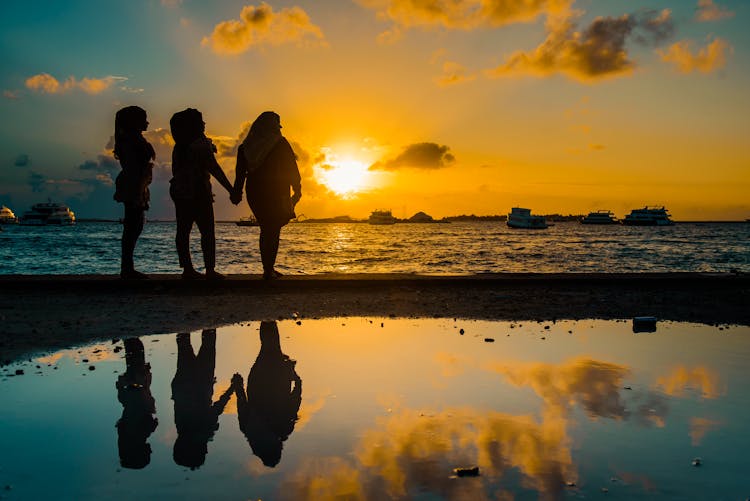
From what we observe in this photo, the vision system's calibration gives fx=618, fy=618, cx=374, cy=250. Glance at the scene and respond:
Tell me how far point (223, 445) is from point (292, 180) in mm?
6994

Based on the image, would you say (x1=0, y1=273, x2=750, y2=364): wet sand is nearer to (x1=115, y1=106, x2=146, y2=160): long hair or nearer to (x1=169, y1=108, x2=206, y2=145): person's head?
(x1=115, y1=106, x2=146, y2=160): long hair

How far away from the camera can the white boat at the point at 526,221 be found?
146 metres

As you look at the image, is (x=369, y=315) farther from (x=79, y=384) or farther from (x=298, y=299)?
(x=79, y=384)

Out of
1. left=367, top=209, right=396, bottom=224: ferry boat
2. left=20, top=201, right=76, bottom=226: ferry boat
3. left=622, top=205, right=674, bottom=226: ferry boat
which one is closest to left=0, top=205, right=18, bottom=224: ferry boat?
left=20, top=201, right=76, bottom=226: ferry boat

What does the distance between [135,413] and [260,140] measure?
20.7 ft

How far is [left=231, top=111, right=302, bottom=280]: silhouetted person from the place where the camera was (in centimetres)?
942

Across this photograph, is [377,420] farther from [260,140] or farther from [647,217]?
[647,217]

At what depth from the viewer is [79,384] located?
4387 mm

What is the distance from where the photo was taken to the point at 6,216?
18238 cm

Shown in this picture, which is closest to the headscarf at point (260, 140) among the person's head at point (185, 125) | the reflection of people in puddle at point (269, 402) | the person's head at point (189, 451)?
the person's head at point (185, 125)

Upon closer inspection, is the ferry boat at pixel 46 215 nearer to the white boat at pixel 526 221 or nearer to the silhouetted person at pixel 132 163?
the white boat at pixel 526 221

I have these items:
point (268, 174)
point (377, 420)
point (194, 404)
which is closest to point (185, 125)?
point (268, 174)

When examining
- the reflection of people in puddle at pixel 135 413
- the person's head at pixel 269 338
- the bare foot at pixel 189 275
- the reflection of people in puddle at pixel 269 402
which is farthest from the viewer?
the bare foot at pixel 189 275

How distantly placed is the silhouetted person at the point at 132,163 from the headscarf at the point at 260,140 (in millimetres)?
1583
